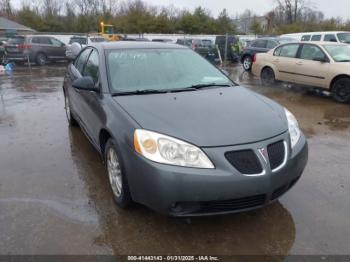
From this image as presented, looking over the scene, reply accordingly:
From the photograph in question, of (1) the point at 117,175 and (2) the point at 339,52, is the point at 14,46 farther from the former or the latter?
(1) the point at 117,175

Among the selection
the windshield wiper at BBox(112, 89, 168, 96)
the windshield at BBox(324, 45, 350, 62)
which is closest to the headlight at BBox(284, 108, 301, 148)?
the windshield wiper at BBox(112, 89, 168, 96)

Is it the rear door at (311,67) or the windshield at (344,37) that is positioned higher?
the windshield at (344,37)

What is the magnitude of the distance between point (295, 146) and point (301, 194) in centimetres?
86

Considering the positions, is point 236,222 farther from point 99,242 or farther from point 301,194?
point 99,242

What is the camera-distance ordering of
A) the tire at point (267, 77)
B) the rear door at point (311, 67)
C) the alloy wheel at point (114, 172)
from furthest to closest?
the tire at point (267, 77)
the rear door at point (311, 67)
the alloy wheel at point (114, 172)


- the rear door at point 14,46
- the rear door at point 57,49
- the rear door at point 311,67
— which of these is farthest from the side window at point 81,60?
the rear door at point 57,49

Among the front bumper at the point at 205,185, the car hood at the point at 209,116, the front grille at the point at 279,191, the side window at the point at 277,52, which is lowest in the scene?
the front grille at the point at 279,191

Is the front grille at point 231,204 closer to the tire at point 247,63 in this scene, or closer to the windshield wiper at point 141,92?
the windshield wiper at point 141,92

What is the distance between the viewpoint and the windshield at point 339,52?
334 inches

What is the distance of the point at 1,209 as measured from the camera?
330 centimetres

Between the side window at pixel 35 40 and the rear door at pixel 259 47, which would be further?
the side window at pixel 35 40

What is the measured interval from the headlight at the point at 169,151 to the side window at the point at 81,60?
256cm

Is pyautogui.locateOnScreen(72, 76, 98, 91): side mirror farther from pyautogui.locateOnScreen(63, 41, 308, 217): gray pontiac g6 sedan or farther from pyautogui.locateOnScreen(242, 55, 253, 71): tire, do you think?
pyautogui.locateOnScreen(242, 55, 253, 71): tire

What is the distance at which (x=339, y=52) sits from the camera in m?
8.72
